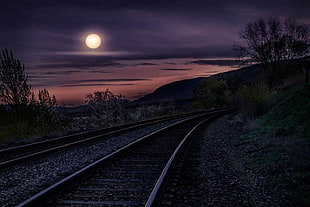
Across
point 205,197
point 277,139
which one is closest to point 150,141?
point 277,139

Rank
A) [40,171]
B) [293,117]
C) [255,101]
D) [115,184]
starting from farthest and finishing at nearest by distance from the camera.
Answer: [255,101]
[293,117]
[40,171]
[115,184]

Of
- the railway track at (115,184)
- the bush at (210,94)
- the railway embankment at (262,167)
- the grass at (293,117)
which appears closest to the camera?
the railway track at (115,184)

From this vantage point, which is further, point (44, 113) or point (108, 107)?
point (108, 107)

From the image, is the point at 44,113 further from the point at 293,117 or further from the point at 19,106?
the point at 293,117

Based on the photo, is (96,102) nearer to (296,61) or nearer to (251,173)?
(251,173)

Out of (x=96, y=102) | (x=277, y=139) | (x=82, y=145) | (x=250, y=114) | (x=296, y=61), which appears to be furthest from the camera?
(x=296, y=61)

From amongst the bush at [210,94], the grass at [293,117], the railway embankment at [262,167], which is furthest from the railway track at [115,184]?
the bush at [210,94]

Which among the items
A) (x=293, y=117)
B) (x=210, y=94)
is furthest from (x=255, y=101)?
(x=210, y=94)

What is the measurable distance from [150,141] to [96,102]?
1431 centimetres

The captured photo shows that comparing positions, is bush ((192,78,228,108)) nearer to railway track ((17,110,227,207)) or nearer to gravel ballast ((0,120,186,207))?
gravel ballast ((0,120,186,207))

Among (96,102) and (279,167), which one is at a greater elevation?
(96,102)

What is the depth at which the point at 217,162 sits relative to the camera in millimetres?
7820

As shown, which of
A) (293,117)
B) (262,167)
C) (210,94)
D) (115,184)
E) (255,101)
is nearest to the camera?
(115,184)

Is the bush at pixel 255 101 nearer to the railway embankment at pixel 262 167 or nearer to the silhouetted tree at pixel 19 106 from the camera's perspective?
the railway embankment at pixel 262 167
